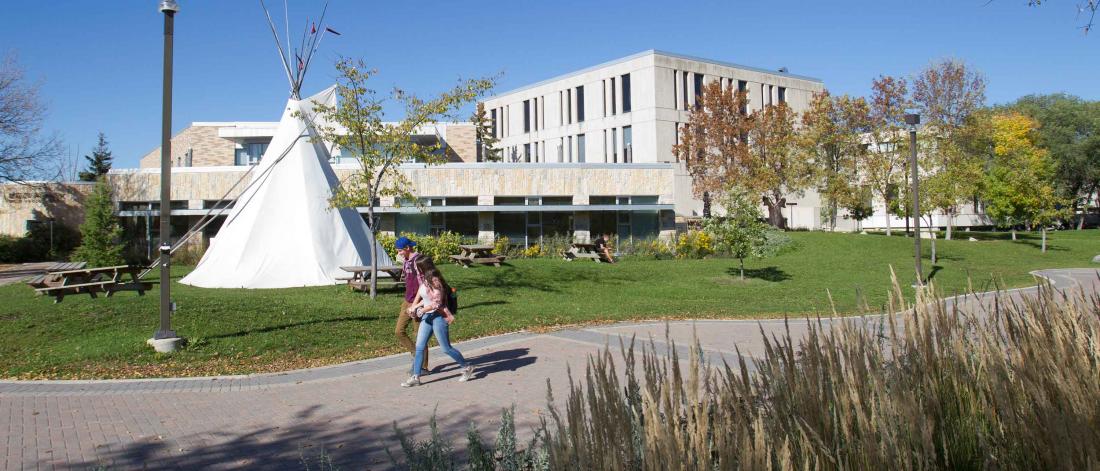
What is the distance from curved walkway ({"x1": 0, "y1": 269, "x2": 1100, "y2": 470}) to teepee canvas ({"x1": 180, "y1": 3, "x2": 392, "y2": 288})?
986cm

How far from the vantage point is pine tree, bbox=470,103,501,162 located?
52.2 meters

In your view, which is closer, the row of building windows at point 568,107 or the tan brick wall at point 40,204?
the tan brick wall at point 40,204

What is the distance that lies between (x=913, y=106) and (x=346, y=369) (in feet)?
123

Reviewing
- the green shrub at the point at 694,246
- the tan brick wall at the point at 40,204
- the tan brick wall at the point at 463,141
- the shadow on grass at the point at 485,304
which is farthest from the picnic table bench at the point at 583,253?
the tan brick wall at the point at 40,204

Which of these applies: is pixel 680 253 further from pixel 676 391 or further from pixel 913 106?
pixel 676 391

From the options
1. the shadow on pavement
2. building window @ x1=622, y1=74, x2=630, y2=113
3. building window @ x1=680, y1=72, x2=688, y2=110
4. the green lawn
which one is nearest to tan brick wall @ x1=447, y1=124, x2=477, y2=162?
building window @ x1=622, y1=74, x2=630, y2=113

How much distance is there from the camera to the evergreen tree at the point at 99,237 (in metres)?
25.0

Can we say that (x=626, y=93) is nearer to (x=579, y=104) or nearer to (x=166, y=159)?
(x=579, y=104)

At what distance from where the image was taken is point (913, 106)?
38812 millimetres

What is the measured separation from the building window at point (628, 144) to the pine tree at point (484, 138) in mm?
9971

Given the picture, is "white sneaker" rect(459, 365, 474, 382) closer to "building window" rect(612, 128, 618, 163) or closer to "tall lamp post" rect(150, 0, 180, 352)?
"tall lamp post" rect(150, 0, 180, 352)

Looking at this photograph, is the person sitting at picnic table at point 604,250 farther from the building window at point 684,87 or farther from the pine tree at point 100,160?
the pine tree at point 100,160

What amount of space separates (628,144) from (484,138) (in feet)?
39.7

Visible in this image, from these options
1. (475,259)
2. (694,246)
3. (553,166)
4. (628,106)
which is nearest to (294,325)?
(475,259)
